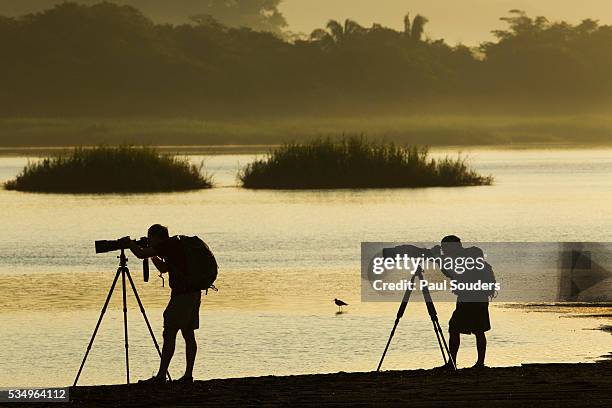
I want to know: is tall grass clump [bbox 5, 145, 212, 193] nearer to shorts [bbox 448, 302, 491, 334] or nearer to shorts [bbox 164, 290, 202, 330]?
shorts [bbox 448, 302, 491, 334]

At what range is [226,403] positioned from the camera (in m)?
11.6

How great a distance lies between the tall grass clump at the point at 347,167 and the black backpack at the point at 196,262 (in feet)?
168

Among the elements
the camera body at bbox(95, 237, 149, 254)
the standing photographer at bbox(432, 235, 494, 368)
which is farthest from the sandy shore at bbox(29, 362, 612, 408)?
the camera body at bbox(95, 237, 149, 254)

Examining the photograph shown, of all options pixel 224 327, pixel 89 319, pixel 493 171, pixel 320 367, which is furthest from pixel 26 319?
pixel 493 171

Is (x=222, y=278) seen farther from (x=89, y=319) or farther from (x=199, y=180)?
(x=199, y=180)

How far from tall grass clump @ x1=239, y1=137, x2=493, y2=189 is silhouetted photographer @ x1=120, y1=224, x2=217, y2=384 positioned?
51.1 meters

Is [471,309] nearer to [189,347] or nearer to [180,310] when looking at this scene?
[189,347]

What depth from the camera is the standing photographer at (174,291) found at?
42.9ft

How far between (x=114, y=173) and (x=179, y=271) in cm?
5411

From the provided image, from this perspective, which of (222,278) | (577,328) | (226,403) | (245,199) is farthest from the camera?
(245,199)

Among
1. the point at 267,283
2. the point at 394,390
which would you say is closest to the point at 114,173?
the point at 267,283

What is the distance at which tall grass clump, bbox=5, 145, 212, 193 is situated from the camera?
65438mm

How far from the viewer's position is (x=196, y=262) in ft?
43.4

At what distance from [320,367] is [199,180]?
52.4 meters
